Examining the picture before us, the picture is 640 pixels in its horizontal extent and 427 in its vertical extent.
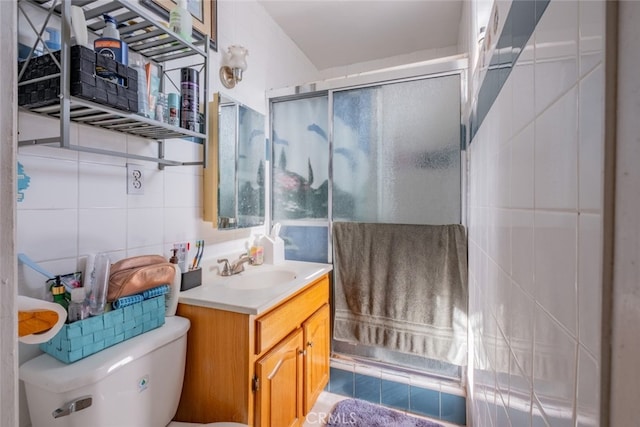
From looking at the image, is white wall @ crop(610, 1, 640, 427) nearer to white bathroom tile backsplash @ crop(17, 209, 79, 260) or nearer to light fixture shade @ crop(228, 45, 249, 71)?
white bathroom tile backsplash @ crop(17, 209, 79, 260)

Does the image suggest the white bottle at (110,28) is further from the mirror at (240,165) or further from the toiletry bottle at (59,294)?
the toiletry bottle at (59,294)

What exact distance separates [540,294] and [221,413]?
1.12m

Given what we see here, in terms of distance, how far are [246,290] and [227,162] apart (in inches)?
26.9

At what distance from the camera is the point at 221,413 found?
1.05 meters

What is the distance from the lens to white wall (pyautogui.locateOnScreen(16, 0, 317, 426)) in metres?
0.82

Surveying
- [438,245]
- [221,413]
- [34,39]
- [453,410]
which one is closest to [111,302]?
[221,413]

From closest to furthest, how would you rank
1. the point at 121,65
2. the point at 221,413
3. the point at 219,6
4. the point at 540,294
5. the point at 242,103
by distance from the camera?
1. the point at 540,294
2. the point at 121,65
3. the point at 221,413
4. the point at 219,6
5. the point at 242,103

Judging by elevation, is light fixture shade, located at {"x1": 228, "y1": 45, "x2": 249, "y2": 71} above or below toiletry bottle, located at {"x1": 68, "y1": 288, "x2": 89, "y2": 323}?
above

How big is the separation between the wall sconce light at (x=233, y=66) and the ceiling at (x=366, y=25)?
56 centimetres

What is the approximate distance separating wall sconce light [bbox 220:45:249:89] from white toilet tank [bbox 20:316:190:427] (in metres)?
1.25

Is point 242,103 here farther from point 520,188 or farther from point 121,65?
point 520,188

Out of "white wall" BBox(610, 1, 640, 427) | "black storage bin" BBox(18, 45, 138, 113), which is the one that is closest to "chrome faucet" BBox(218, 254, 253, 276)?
"black storage bin" BBox(18, 45, 138, 113)

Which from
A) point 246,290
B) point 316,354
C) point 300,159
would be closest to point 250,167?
point 300,159

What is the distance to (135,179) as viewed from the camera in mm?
1103
